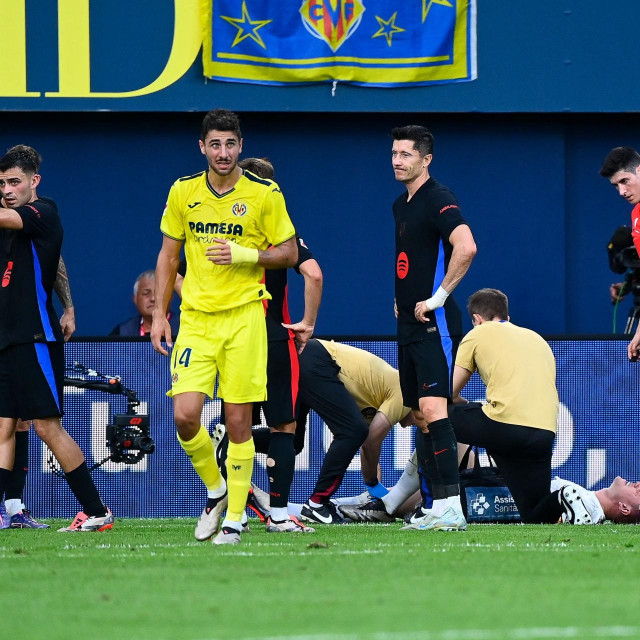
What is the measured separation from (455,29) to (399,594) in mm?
9002

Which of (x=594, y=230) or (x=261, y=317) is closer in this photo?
(x=261, y=317)

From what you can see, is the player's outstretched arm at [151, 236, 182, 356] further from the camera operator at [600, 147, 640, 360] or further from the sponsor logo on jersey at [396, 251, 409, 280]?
the camera operator at [600, 147, 640, 360]

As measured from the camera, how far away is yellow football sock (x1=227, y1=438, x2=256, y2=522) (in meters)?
7.01

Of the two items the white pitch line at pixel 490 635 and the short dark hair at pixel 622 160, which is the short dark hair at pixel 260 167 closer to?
the short dark hair at pixel 622 160

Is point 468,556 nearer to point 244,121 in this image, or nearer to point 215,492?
point 215,492

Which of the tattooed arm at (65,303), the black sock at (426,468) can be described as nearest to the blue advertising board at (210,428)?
the black sock at (426,468)

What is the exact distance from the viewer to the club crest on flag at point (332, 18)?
13109 mm

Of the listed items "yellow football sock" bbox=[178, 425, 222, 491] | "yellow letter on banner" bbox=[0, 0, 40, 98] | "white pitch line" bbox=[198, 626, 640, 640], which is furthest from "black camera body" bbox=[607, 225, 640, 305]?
"white pitch line" bbox=[198, 626, 640, 640]

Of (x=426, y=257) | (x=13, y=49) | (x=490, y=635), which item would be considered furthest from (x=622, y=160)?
(x=13, y=49)

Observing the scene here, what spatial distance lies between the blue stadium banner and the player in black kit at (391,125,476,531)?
16.7ft

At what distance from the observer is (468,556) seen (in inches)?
247

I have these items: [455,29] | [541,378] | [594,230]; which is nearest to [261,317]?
[541,378]

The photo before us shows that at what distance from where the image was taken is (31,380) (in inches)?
320

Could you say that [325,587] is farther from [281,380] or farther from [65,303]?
[65,303]
